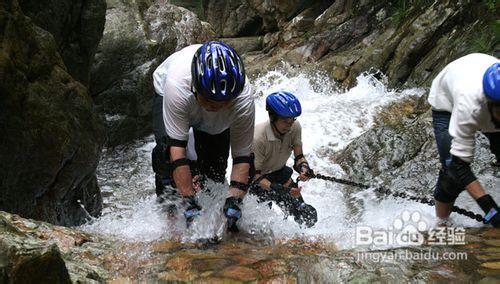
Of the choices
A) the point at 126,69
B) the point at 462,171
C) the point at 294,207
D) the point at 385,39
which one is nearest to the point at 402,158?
the point at 294,207

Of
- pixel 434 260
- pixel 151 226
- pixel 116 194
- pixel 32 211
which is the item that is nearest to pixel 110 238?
pixel 151 226

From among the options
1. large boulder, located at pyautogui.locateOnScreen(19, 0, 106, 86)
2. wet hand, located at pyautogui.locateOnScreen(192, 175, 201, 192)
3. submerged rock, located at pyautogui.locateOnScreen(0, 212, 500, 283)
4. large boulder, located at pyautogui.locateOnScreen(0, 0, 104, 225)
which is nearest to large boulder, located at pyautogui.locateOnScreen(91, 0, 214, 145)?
large boulder, located at pyautogui.locateOnScreen(19, 0, 106, 86)

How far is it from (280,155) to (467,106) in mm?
2050

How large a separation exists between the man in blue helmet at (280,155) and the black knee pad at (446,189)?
1.20 m

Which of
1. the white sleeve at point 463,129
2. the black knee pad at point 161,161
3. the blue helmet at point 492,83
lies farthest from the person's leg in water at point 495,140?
the black knee pad at point 161,161

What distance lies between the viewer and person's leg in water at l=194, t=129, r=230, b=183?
15.4 ft

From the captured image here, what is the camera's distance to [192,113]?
4.18 metres

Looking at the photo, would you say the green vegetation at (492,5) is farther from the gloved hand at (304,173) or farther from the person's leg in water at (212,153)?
the person's leg in water at (212,153)

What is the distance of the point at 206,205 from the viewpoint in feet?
14.6

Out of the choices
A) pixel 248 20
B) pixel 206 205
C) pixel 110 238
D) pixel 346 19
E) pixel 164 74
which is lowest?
pixel 110 238

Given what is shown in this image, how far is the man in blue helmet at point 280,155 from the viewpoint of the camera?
210 inches

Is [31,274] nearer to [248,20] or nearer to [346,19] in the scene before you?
[346,19]

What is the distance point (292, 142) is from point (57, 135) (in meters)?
2.33

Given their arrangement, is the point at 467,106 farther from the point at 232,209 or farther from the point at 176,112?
the point at 176,112
